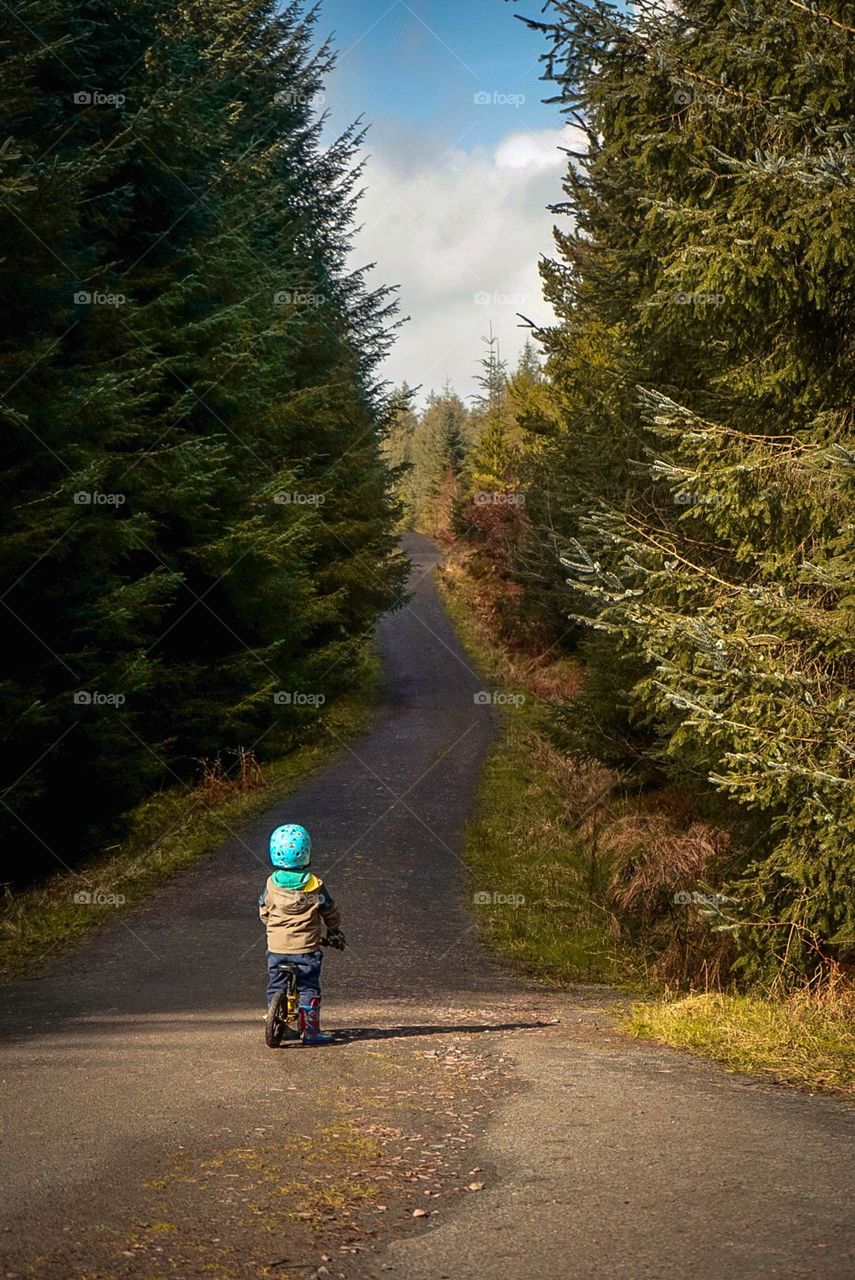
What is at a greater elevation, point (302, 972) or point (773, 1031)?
Result: point (302, 972)

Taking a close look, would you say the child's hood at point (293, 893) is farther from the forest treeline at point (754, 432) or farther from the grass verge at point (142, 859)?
the grass verge at point (142, 859)

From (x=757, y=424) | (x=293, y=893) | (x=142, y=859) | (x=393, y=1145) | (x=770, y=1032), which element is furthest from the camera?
(x=142, y=859)

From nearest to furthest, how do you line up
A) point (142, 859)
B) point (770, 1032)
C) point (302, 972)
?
point (770, 1032)
point (302, 972)
point (142, 859)

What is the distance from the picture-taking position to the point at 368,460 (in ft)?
93.5

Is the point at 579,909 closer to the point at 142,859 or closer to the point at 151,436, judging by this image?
the point at 142,859

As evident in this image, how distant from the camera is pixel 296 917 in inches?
317

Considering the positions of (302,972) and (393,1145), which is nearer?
(393,1145)

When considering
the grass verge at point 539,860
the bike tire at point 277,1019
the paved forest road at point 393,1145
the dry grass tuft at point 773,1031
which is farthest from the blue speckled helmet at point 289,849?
the grass verge at point 539,860

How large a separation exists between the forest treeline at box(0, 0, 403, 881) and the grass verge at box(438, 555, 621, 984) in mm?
4471

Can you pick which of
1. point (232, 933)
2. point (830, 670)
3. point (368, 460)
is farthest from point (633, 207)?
point (368, 460)

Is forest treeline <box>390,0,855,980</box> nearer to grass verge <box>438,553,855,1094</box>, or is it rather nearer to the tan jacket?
grass verge <box>438,553,855,1094</box>

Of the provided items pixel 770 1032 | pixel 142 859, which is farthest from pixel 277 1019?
pixel 142 859

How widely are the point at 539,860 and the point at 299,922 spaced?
32.2ft

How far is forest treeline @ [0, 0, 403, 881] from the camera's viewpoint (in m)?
13.9
